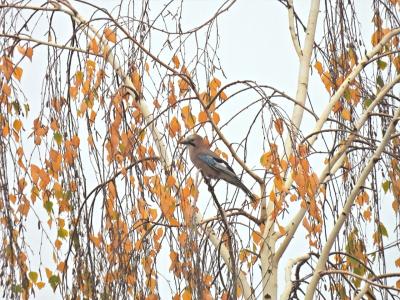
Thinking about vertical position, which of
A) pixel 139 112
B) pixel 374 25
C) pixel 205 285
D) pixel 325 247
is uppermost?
pixel 374 25

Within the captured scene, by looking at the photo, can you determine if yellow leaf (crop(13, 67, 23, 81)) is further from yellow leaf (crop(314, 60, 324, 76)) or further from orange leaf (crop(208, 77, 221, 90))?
yellow leaf (crop(314, 60, 324, 76))

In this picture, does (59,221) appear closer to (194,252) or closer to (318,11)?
(194,252)

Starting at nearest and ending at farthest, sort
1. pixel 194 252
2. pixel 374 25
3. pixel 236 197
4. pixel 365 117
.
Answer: pixel 194 252, pixel 236 197, pixel 365 117, pixel 374 25

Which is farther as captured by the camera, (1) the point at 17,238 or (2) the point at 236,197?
(1) the point at 17,238

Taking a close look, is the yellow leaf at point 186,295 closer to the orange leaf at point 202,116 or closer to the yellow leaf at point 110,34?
the orange leaf at point 202,116

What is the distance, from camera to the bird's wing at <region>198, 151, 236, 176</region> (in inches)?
184

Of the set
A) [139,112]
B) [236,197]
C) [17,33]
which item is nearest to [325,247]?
[236,197]

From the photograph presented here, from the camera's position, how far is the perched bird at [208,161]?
4.66 m

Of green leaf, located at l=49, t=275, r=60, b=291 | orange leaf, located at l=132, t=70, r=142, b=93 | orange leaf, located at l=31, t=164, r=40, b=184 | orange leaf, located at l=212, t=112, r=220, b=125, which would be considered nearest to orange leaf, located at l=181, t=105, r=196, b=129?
orange leaf, located at l=212, t=112, r=220, b=125

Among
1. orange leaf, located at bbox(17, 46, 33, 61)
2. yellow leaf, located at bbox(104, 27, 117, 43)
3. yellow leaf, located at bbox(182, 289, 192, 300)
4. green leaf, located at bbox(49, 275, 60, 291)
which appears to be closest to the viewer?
yellow leaf, located at bbox(182, 289, 192, 300)

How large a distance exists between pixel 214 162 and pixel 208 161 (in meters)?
0.07

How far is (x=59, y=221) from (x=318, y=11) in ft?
5.95

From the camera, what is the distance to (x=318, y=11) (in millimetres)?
4996

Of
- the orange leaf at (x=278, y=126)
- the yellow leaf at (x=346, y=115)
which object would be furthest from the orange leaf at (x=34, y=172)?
the yellow leaf at (x=346, y=115)
